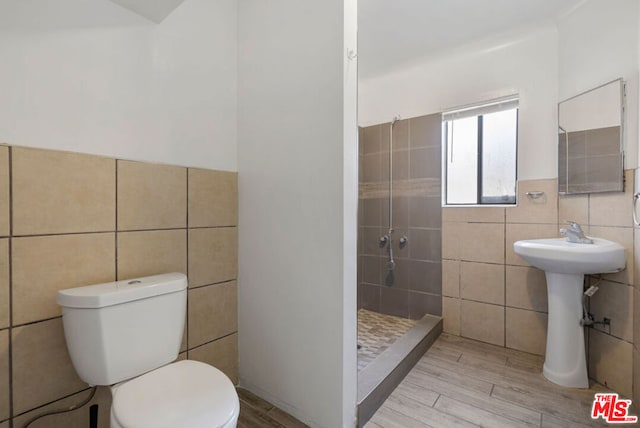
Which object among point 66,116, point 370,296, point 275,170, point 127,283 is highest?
point 66,116

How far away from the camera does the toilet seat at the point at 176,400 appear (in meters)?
0.87

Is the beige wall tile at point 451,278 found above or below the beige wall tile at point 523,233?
below

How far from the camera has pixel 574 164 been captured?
6.31 feet

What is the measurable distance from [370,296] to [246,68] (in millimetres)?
2346

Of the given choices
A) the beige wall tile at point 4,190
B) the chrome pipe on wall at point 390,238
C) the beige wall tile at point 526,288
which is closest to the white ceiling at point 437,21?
the chrome pipe on wall at point 390,238

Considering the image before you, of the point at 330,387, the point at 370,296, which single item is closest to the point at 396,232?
the point at 370,296

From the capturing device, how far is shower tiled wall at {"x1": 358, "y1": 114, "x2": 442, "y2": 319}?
2.60 metres

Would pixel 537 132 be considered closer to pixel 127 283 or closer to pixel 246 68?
pixel 246 68

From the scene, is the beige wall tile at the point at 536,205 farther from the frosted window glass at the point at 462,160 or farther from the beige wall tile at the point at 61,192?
the beige wall tile at the point at 61,192

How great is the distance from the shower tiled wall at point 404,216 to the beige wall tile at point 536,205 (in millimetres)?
583

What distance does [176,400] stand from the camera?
955 millimetres

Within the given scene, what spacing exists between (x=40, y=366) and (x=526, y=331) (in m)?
2.80

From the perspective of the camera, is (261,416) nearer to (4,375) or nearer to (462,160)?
(4,375)

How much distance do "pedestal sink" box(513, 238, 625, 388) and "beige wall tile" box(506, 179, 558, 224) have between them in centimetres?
32
